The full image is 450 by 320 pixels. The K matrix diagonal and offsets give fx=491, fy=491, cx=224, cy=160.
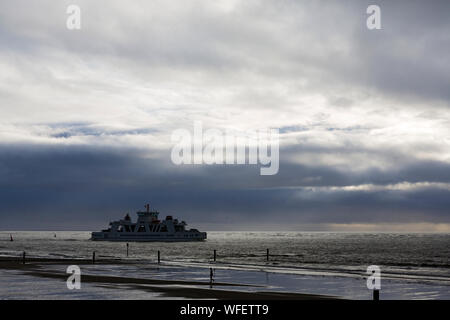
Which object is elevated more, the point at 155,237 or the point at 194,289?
the point at 194,289

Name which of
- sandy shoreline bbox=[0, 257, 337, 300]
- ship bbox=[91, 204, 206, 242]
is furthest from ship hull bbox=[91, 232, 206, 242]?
sandy shoreline bbox=[0, 257, 337, 300]

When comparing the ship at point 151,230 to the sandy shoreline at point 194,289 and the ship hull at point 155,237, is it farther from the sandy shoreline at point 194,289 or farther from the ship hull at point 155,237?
the sandy shoreline at point 194,289

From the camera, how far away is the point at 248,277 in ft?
140

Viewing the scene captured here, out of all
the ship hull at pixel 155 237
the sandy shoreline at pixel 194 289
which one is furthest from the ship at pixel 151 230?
the sandy shoreline at pixel 194 289

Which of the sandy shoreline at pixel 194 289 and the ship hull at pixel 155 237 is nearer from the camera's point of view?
the sandy shoreline at pixel 194 289

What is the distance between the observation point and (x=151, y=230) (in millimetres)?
152125

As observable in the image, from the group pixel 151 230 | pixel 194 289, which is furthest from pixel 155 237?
pixel 194 289

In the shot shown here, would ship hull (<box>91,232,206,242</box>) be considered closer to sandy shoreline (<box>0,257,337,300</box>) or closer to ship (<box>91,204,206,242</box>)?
ship (<box>91,204,206,242</box>)

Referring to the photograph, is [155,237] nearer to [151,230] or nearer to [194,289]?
[151,230]

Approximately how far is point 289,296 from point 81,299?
12.0 metres

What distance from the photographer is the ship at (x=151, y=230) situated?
150 metres

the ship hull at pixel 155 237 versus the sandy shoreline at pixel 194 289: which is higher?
the sandy shoreline at pixel 194 289
